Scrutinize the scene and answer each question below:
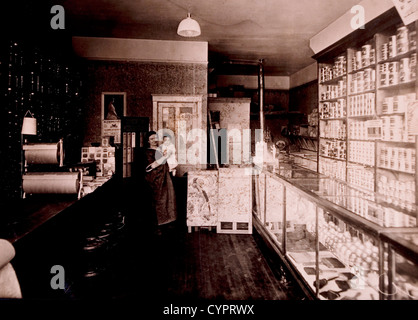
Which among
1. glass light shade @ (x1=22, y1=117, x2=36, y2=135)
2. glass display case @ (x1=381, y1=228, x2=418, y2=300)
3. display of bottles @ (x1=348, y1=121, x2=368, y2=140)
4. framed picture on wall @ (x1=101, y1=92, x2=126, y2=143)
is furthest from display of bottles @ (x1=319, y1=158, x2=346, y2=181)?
glass light shade @ (x1=22, y1=117, x2=36, y2=135)

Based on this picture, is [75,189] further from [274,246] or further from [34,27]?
[34,27]

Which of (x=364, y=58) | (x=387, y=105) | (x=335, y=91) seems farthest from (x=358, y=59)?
(x=387, y=105)

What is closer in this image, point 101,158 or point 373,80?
point 373,80

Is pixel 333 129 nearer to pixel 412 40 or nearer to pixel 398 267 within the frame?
pixel 412 40

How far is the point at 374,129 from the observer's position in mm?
4652

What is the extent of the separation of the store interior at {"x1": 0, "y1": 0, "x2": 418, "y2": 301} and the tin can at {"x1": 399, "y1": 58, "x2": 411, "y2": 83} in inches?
0.8

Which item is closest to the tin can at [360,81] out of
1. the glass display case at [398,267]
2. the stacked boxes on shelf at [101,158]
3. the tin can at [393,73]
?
the tin can at [393,73]

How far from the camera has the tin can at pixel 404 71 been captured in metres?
4.08

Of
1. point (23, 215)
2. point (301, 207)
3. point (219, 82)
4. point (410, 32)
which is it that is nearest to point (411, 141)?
point (410, 32)

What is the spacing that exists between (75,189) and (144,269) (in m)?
1.37

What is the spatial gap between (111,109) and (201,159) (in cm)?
229

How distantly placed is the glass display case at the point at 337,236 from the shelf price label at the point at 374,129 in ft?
5.01

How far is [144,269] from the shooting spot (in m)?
3.87

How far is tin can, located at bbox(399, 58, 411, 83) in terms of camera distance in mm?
4082
